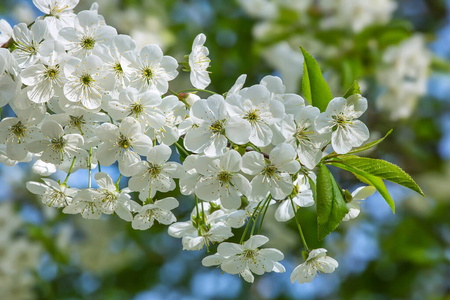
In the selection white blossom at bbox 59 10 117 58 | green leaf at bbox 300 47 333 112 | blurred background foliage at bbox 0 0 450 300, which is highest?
white blossom at bbox 59 10 117 58

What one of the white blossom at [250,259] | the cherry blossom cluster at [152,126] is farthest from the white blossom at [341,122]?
the white blossom at [250,259]

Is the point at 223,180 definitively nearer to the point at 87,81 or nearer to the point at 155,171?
the point at 155,171

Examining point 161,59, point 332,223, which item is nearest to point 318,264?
point 332,223

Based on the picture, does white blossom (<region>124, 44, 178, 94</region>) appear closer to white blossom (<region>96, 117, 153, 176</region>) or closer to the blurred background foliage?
white blossom (<region>96, 117, 153, 176</region>)

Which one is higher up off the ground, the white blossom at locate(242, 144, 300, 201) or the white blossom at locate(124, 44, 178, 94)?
the white blossom at locate(124, 44, 178, 94)

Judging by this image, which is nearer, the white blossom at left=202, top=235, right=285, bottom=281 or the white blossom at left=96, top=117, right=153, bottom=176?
the white blossom at left=96, top=117, right=153, bottom=176

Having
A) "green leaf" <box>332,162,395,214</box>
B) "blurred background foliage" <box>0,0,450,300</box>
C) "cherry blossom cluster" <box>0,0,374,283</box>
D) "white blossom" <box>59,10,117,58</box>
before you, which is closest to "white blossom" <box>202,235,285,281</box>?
"cherry blossom cluster" <box>0,0,374,283</box>

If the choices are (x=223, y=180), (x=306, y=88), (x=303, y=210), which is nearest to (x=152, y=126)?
(x=223, y=180)
